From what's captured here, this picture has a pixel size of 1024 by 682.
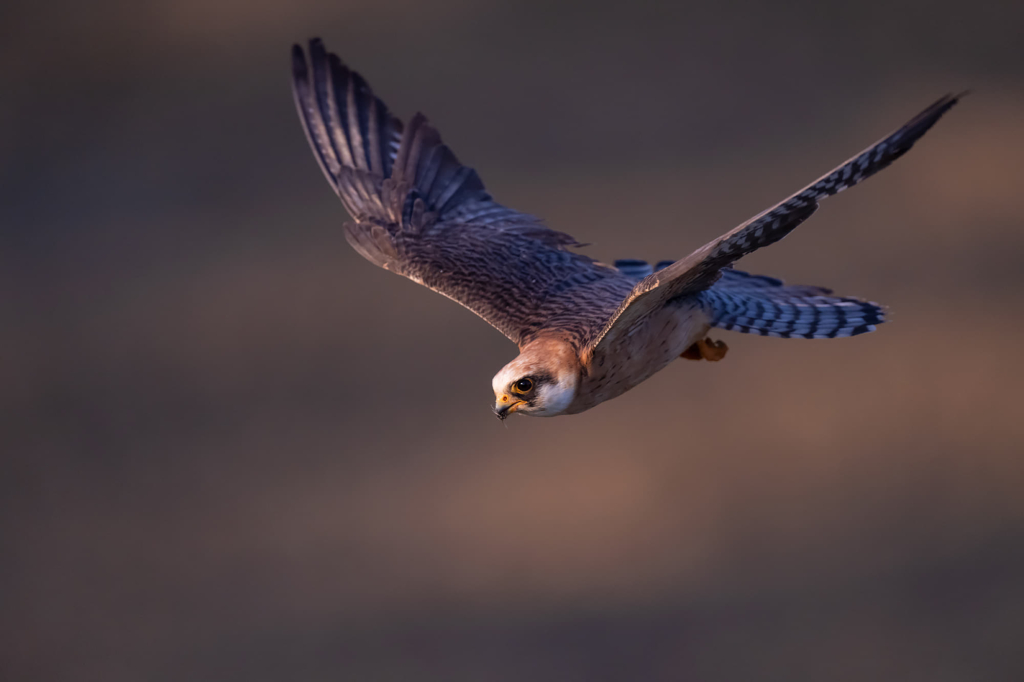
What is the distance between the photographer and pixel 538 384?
420cm

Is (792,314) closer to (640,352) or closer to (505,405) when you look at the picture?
(640,352)

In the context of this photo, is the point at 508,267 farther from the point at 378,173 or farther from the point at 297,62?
the point at 297,62

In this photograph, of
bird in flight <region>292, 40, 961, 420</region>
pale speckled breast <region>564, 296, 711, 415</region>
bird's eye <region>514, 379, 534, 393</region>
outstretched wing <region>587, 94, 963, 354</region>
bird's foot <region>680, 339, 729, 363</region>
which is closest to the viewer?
outstretched wing <region>587, 94, 963, 354</region>

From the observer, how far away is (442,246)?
19.2ft

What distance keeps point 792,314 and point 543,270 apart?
1.37 meters

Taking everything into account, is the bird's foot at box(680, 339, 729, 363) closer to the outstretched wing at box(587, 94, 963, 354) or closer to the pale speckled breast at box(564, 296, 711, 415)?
the pale speckled breast at box(564, 296, 711, 415)

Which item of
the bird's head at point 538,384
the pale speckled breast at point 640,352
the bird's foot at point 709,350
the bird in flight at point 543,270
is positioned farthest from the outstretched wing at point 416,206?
the bird's head at point 538,384

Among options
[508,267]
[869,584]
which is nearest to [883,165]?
[508,267]

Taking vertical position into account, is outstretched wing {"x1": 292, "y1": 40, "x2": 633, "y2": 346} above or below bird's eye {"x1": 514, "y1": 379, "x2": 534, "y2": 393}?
above

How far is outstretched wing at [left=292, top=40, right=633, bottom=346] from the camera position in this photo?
559 cm

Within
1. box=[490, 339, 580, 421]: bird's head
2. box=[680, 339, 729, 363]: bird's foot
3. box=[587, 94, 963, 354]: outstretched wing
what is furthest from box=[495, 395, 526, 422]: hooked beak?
box=[680, 339, 729, 363]: bird's foot

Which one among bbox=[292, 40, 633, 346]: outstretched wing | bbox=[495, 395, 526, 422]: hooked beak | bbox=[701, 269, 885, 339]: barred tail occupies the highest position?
bbox=[292, 40, 633, 346]: outstretched wing

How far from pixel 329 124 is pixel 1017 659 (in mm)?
9725

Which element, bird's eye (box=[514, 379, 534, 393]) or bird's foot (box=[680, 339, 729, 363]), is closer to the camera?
bird's eye (box=[514, 379, 534, 393])
